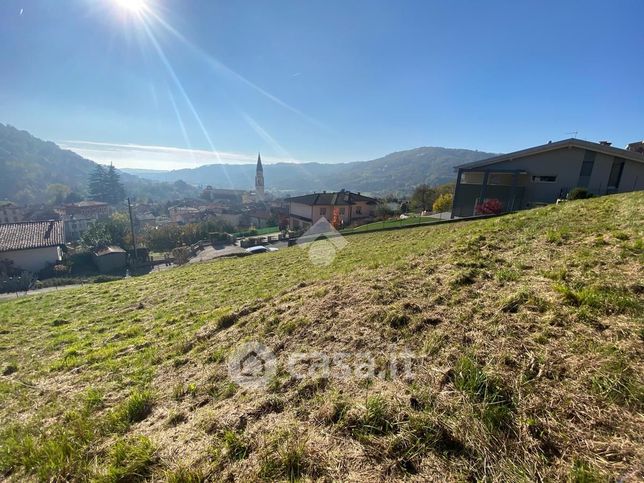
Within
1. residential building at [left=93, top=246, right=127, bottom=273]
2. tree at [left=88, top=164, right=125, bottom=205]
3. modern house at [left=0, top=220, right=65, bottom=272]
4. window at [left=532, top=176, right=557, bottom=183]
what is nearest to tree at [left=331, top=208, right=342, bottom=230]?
window at [left=532, top=176, right=557, bottom=183]

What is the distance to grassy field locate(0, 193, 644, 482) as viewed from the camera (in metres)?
1.89

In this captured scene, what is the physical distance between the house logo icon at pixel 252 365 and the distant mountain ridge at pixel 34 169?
183 metres

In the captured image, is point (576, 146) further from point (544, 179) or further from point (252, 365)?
point (252, 365)

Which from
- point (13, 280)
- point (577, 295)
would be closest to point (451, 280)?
point (577, 295)

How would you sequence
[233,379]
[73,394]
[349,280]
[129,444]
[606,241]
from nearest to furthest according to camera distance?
1. [129,444]
2. [233,379]
3. [73,394]
4. [606,241]
5. [349,280]

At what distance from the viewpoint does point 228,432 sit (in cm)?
236

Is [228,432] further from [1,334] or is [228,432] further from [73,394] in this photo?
[1,334]

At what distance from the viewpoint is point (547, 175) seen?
21.8 m

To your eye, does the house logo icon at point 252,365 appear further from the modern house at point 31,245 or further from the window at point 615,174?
the modern house at point 31,245

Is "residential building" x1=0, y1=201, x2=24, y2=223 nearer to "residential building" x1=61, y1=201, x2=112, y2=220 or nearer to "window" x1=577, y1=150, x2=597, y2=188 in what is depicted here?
"residential building" x1=61, y1=201, x2=112, y2=220

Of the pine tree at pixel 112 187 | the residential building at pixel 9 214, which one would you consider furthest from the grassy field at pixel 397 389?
the pine tree at pixel 112 187

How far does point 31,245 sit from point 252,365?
38.7m

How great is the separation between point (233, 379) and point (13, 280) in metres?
32.8

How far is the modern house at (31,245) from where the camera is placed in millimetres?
27188
